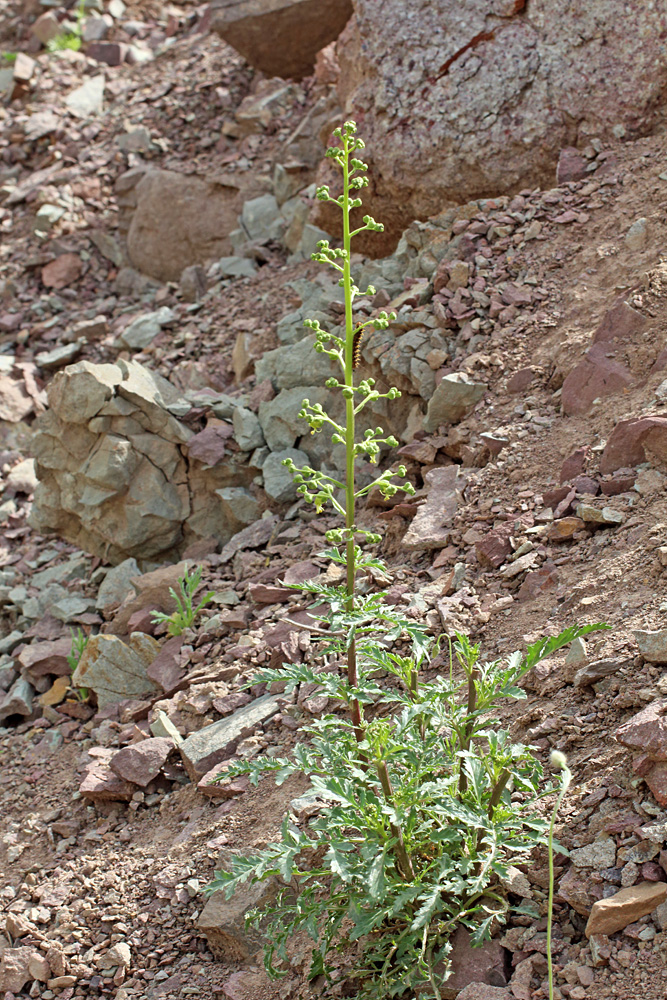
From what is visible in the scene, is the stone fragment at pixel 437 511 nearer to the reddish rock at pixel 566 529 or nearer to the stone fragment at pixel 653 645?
the reddish rock at pixel 566 529

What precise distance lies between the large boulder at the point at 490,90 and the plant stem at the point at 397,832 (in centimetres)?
437

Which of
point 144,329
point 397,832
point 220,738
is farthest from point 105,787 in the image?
point 144,329

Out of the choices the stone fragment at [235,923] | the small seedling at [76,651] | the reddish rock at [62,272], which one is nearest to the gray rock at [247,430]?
the small seedling at [76,651]

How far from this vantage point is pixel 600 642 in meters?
3.13

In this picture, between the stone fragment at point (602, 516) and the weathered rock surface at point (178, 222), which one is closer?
the stone fragment at point (602, 516)

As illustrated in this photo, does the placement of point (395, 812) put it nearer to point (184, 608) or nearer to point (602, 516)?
point (602, 516)

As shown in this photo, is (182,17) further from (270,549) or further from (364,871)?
(364,871)

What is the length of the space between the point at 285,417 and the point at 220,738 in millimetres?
2214

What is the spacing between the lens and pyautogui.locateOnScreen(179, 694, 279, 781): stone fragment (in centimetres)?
372

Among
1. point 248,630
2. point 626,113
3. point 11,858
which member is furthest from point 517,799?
point 626,113

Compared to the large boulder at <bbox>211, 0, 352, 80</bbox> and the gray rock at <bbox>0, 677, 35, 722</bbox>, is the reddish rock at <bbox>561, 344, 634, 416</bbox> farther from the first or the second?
the large boulder at <bbox>211, 0, 352, 80</bbox>

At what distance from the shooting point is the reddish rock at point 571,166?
5.45 metres

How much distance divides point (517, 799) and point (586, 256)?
327 cm

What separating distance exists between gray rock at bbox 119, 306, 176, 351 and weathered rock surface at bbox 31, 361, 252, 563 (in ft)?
4.64
